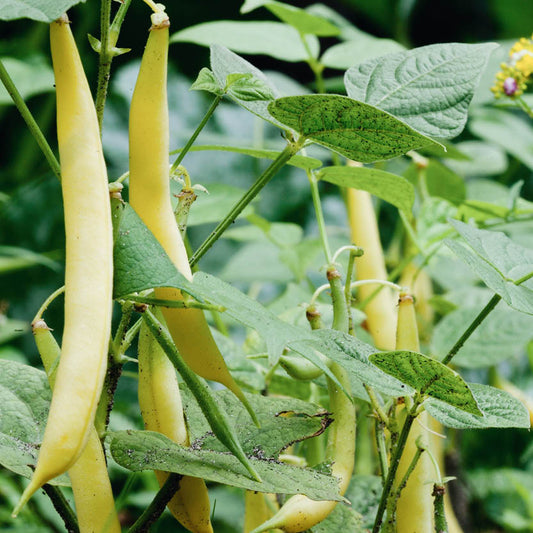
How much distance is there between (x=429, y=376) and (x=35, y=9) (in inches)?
9.2

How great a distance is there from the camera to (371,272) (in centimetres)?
66

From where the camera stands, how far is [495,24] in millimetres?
1697

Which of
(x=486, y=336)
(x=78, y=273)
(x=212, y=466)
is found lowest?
(x=486, y=336)

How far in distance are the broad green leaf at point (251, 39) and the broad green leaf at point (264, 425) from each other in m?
0.46

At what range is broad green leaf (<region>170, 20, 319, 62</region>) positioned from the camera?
74 cm

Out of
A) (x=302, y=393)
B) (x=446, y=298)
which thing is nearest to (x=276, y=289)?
(x=446, y=298)

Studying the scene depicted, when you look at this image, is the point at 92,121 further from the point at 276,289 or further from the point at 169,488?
the point at 276,289

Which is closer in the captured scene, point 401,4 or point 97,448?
point 97,448

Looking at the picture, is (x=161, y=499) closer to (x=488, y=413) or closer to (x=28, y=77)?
(x=488, y=413)

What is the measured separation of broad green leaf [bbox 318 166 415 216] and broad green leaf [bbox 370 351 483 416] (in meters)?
0.16

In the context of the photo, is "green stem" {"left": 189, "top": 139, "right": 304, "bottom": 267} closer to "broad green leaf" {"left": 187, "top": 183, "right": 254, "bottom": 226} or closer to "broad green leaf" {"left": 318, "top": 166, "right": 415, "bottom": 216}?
Answer: "broad green leaf" {"left": 318, "top": 166, "right": 415, "bottom": 216}

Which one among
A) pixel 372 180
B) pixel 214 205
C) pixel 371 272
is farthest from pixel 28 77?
pixel 372 180

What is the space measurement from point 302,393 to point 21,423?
0.82ft

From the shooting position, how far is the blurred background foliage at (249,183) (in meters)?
0.88
